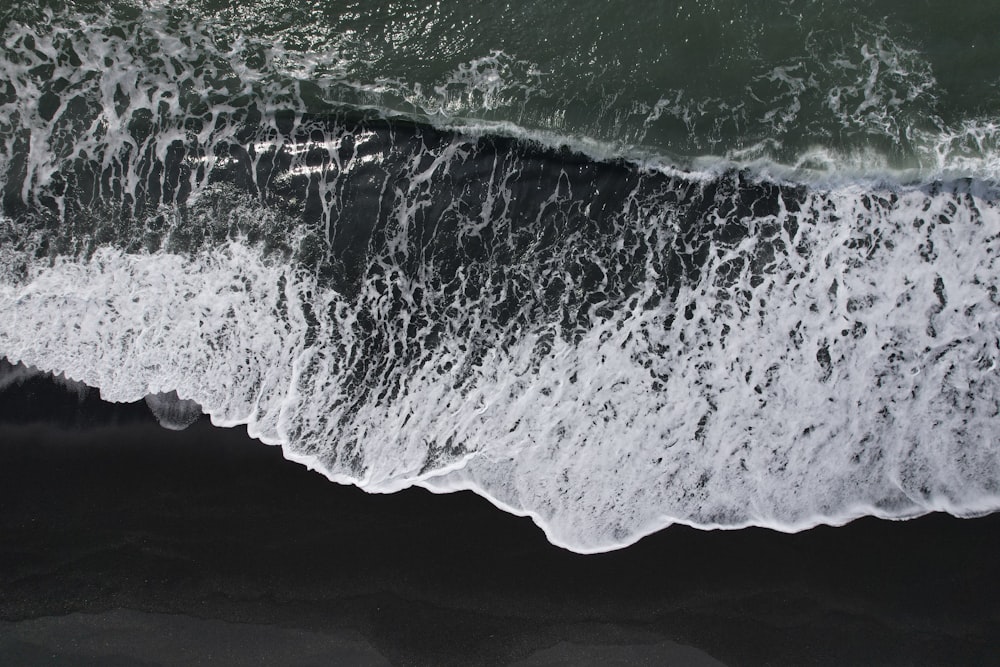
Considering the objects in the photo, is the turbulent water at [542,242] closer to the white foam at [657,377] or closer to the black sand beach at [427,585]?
the white foam at [657,377]

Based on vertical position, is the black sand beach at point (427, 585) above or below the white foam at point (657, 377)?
below

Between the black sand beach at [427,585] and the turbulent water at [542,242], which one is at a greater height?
the turbulent water at [542,242]

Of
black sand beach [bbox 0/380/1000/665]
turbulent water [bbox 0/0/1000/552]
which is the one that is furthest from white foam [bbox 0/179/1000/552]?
black sand beach [bbox 0/380/1000/665]

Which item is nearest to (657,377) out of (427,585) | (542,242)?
(542,242)

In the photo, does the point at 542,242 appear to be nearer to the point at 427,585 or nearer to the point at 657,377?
the point at 657,377

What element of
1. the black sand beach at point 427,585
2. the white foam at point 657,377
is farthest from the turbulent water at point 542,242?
the black sand beach at point 427,585

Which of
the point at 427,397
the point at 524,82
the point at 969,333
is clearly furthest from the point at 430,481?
the point at 969,333
